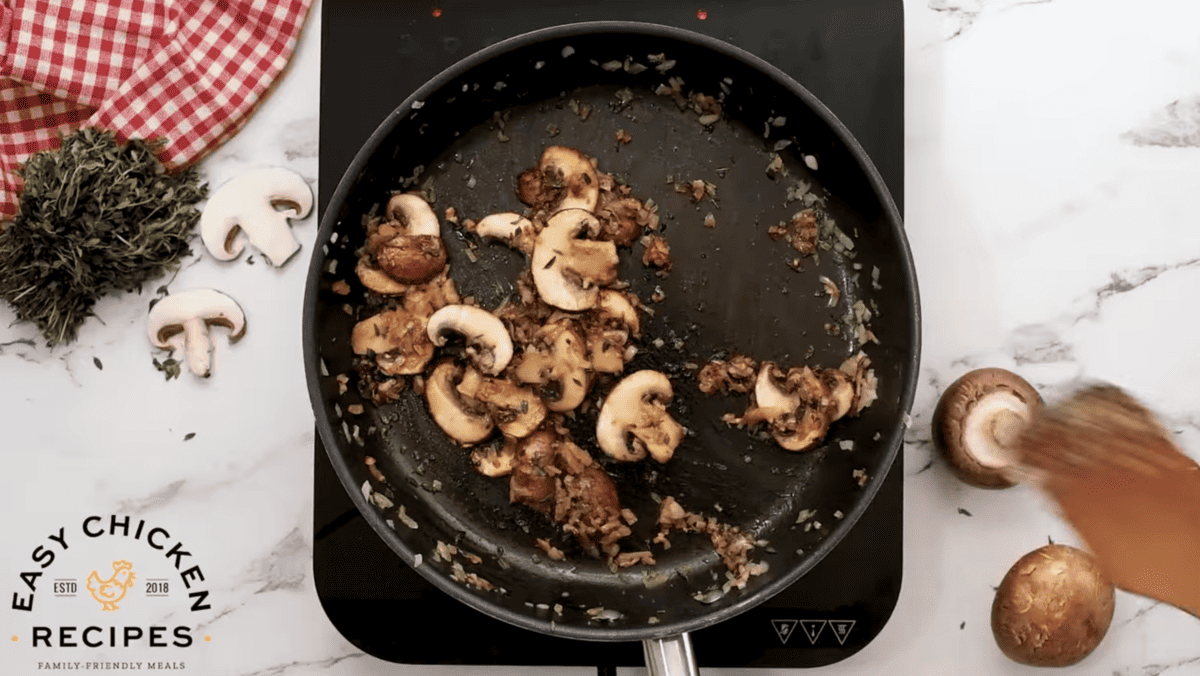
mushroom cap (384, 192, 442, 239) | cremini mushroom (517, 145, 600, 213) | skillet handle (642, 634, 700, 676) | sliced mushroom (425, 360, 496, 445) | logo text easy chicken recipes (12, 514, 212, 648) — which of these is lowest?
logo text easy chicken recipes (12, 514, 212, 648)

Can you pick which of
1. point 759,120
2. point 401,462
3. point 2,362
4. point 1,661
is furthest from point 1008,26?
point 1,661

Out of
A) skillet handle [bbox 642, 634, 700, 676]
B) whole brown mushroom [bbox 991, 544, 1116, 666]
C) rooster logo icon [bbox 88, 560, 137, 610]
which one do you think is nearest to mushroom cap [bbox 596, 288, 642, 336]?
skillet handle [bbox 642, 634, 700, 676]

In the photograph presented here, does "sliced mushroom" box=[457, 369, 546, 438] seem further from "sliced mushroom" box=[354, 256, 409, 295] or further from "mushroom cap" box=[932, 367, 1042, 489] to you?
"mushroom cap" box=[932, 367, 1042, 489]

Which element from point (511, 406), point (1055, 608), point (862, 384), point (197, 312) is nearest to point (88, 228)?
point (197, 312)

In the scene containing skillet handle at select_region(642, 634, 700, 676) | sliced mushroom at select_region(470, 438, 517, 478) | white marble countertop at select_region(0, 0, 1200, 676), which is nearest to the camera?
skillet handle at select_region(642, 634, 700, 676)

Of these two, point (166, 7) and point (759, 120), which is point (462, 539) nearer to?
point (759, 120)

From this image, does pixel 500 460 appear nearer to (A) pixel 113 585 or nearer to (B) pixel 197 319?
(B) pixel 197 319
